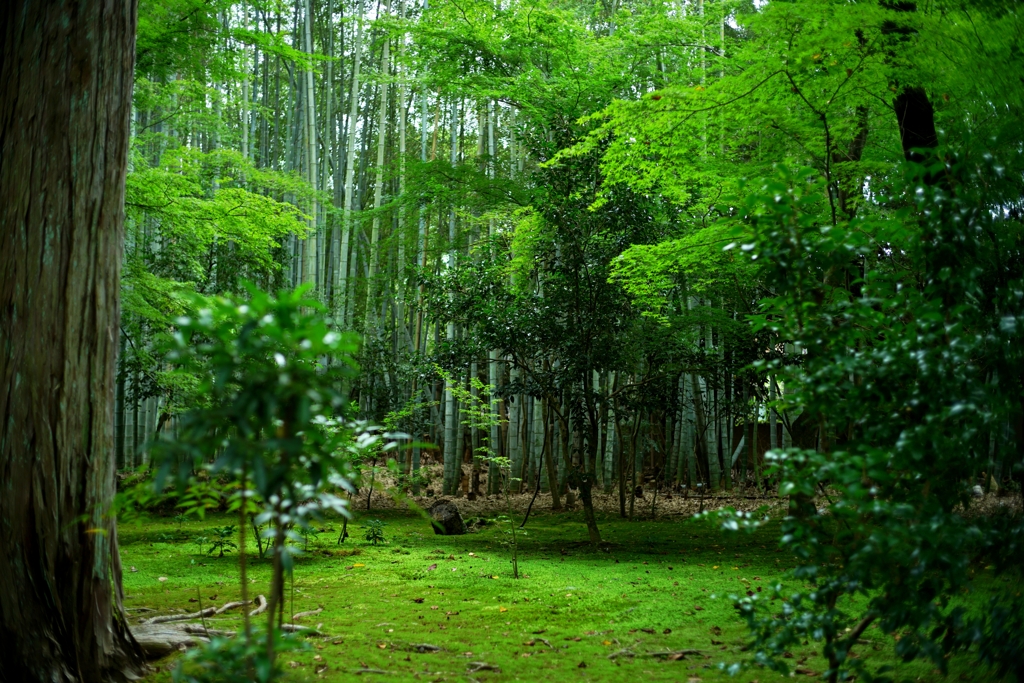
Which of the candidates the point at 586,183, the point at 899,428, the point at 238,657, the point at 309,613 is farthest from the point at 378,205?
the point at 238,657

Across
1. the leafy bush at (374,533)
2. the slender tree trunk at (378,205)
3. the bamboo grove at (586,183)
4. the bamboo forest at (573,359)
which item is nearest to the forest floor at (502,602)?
the bamboo forest at (573,359)

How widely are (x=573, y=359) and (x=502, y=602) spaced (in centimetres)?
271

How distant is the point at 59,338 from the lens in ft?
7.68

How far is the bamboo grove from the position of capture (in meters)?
3.90

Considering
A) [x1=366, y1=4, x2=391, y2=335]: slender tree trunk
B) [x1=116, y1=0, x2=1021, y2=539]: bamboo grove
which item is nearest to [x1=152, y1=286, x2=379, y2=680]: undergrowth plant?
[x1=116, y1=0, x2=1021, y2=539]: bamboo grove

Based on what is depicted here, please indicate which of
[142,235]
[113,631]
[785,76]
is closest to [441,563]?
[113,631]

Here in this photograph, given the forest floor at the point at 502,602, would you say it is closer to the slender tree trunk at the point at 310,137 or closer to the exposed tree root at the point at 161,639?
the exposed tree root at the point at 161,639

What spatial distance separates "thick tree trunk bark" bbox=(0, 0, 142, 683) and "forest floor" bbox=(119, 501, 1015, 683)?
39 centimetres

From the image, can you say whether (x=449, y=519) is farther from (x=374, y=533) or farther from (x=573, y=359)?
(x=573, y=359)

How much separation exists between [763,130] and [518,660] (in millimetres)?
3592

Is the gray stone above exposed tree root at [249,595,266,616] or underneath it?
underneath

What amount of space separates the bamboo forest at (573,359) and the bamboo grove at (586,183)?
0.13 feet

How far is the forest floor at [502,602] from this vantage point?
2.80 m

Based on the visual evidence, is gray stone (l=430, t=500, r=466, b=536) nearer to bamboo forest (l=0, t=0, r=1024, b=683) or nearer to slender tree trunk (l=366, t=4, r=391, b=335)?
bamboo forest (l=0, t=0, r=1024, b=683)
